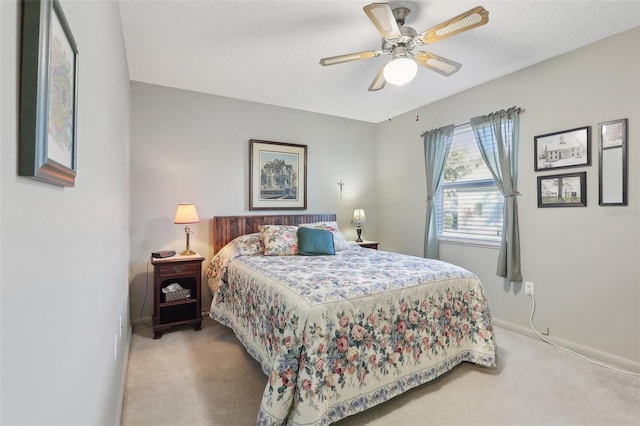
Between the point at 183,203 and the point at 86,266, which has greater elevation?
the point at 183,203

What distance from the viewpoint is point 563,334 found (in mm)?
2840

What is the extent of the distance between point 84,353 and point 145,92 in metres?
3.21

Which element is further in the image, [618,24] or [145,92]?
[145,92]

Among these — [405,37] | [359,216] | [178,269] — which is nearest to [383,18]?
[405,37]

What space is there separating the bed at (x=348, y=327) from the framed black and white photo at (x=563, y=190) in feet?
3.89

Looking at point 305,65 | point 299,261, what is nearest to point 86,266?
point 299,261

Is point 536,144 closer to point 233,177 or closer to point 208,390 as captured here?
point 233,177

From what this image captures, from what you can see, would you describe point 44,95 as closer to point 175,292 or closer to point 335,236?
point 175,292

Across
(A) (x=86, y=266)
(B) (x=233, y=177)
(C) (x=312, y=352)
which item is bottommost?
(C) (x=312, y=352)

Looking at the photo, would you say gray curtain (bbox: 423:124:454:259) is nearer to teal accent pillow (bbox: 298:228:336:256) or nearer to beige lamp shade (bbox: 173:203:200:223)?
teal accent pillow (bbox: 298:228:336:256)

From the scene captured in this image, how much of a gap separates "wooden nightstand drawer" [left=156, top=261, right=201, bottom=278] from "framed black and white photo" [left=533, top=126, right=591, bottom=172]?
3.50m

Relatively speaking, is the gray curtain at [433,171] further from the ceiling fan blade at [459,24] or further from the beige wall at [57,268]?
the beige wall at [57,268]

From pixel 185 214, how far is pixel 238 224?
0.70 meters

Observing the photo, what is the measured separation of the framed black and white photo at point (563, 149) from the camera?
106 inches
